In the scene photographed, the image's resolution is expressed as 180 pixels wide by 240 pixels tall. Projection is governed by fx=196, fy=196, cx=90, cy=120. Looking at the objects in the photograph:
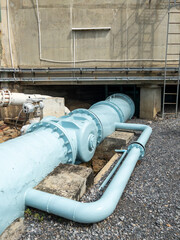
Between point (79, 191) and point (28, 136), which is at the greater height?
point (28, 136)

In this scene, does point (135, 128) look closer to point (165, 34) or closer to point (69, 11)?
point (165, 34)

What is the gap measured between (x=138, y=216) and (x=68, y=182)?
1.26m

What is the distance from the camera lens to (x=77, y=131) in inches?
168

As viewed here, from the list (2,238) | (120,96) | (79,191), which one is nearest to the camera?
(2,238)

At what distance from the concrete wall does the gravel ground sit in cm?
649

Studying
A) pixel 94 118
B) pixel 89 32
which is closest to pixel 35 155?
pixel 94 118

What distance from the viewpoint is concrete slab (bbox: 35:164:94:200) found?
3.19 m

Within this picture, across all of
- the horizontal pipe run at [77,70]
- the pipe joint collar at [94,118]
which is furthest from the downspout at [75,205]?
the horizontal pipe run at [77,70]

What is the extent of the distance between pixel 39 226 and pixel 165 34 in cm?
945

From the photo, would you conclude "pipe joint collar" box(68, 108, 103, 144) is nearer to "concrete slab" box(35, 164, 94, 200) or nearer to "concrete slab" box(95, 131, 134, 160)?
"concrete slab" box(95, 131, 134, 160)

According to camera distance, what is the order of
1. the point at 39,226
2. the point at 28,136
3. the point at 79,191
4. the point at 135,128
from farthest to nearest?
the point at 135,128 → the point at 28,136 → the point at 79,191 → the point at 39,226

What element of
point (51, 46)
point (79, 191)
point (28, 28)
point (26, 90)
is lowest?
point (79, 191)

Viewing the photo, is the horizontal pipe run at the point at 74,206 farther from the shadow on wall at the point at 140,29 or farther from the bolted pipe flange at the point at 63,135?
the shadow on wall at the point at 140,29

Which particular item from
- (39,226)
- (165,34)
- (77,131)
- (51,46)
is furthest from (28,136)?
(165,34)
